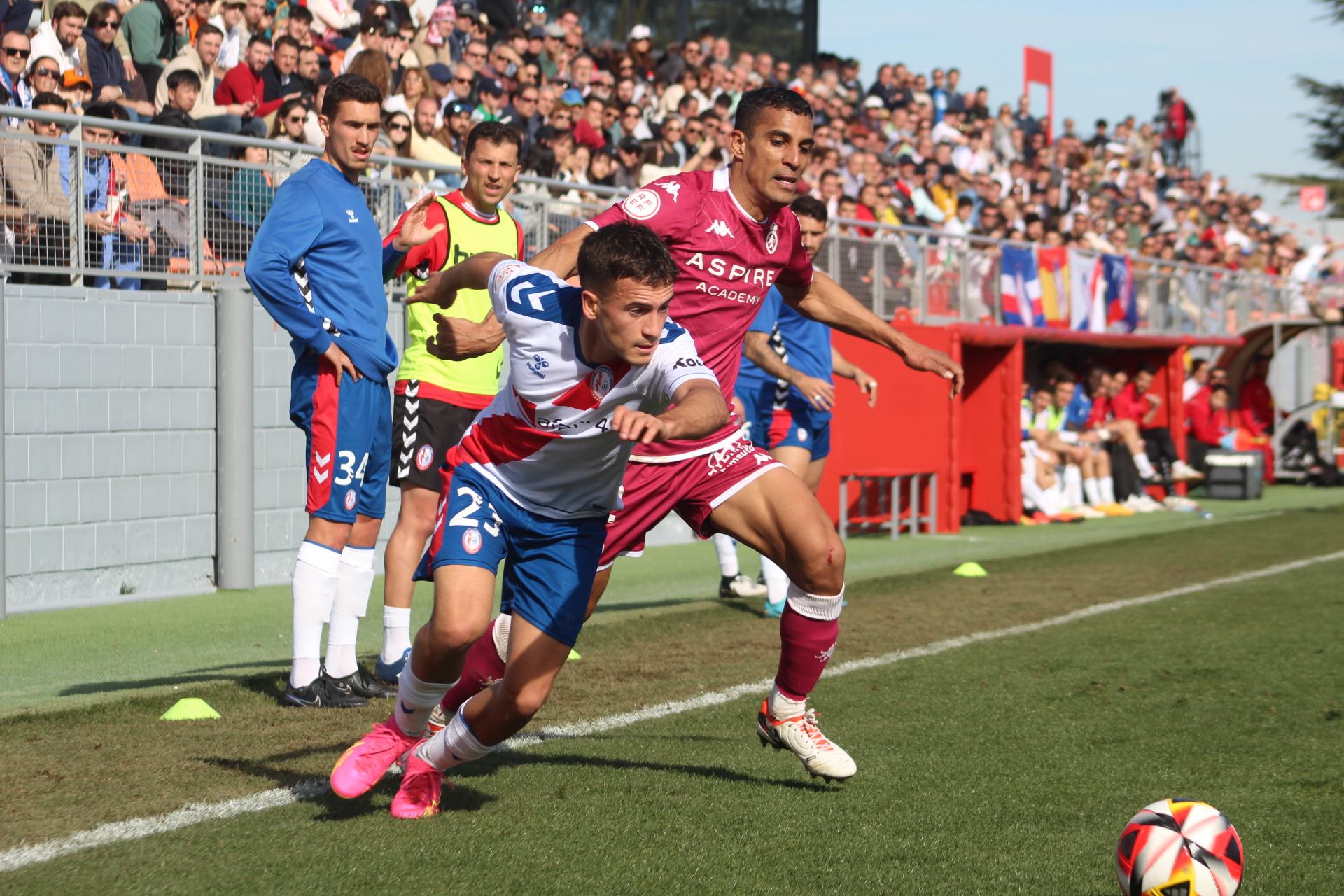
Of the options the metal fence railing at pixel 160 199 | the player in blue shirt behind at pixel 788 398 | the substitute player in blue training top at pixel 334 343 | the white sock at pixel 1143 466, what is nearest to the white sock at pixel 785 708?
the substitute player in blue training top at pixel 334 343

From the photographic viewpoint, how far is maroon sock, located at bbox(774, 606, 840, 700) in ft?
16.5

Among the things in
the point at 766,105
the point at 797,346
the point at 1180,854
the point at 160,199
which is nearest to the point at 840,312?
the point at 766,105

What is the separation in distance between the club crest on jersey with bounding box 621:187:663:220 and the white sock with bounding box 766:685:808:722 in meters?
1.76

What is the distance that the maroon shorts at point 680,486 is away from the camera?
5035mm

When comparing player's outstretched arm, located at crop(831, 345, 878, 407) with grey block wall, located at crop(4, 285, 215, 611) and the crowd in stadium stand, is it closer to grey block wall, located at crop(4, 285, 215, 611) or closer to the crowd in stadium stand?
the crowd in stadium stand

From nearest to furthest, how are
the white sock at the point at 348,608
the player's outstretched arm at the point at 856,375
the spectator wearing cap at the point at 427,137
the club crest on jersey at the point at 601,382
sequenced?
the club crest on jersey at the point at 601,382, the white sock at the point at 348,608, the player's outstretched arm at the point at 856,375, the spectator wearing cap at the point at 427,137

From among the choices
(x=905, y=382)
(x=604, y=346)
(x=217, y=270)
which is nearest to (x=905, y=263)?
(x=905, y=382)

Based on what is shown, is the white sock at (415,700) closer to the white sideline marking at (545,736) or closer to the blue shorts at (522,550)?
the blue shorts at (522,550)

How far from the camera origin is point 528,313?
441 cm

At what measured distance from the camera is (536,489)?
4484 millimetres

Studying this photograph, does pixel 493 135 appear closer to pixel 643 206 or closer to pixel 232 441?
pixel 643 206

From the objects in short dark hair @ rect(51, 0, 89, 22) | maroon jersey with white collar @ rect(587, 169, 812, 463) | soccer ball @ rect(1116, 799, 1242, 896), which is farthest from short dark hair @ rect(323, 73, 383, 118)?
short dark hair @ rect(51, 0, 89, 22)

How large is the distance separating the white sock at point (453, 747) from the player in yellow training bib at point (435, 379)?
2.05 meters

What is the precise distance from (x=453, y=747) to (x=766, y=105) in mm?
2575
